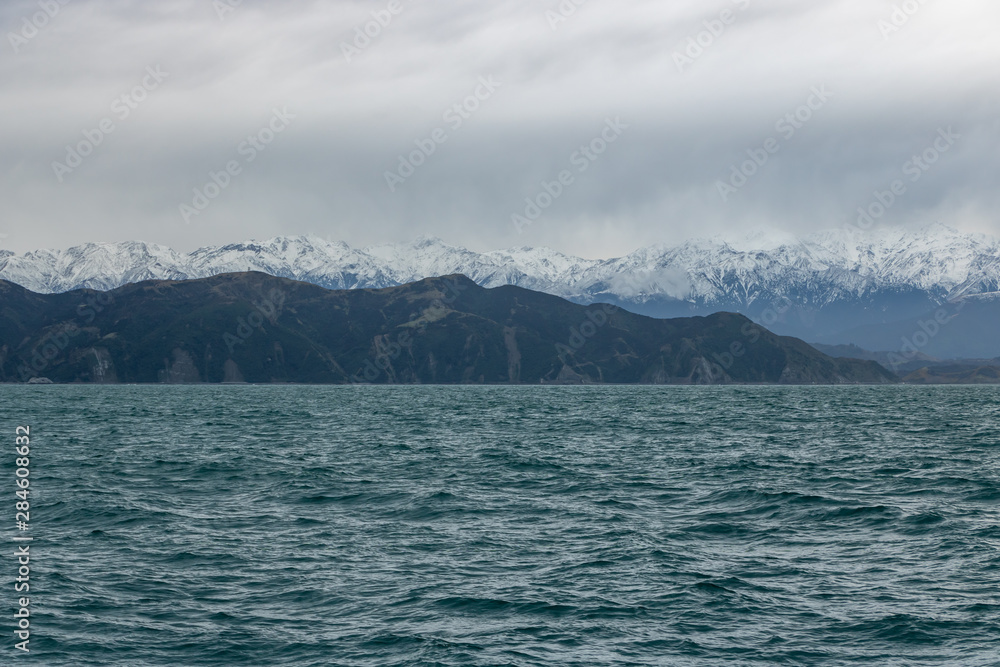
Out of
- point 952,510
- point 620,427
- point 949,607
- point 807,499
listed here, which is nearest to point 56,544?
point 949,607

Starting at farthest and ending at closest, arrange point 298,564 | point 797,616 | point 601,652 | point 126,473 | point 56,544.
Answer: point 126,473, point 56,544, point 298,564, point 797,616, point 601,652

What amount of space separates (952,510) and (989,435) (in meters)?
70.4

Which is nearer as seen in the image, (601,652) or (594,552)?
(601,652)

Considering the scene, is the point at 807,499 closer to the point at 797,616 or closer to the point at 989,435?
the point at 797,616

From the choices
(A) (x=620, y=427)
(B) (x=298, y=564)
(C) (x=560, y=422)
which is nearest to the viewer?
(B) (x=298, y=564)

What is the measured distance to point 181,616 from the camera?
29.8m

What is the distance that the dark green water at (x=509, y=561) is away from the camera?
88.8 ft

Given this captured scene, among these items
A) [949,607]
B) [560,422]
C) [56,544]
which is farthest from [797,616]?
[560,422]

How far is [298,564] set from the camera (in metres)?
36.8

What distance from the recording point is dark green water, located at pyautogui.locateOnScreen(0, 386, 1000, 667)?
27.1 meters

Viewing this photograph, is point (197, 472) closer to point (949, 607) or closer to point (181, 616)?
point (181, 616)

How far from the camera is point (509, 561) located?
3734cm

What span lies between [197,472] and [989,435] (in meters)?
92.9

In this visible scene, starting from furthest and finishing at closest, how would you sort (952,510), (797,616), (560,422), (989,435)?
(560,422)
(989,435)
(952,510)
(797,616)
